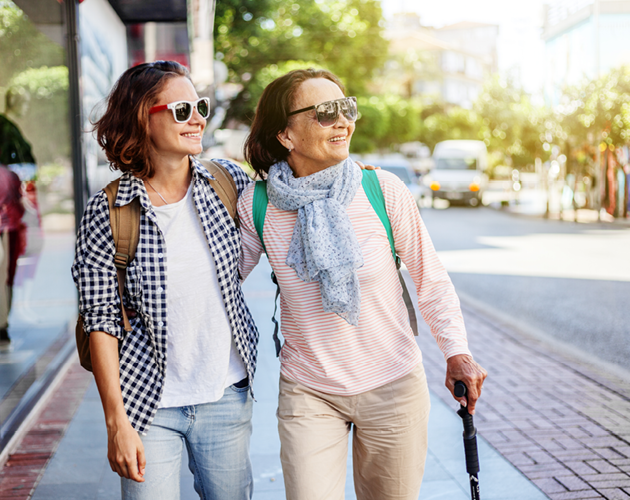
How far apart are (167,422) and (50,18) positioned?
478cm

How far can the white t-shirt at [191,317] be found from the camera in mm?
2047

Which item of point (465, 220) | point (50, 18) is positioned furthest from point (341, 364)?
point (465, 220)

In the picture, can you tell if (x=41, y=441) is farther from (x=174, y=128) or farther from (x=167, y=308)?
(x=174, y=128)

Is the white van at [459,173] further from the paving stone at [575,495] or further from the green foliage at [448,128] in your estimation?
the green foliage at [448,128]

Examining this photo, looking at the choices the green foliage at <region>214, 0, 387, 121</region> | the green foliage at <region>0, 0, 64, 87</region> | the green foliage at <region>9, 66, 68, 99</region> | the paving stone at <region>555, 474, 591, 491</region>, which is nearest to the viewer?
the paving stone at <region>555, 474, 591, 491</region>

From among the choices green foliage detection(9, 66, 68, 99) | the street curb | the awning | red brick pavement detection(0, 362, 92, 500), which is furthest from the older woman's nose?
the awning

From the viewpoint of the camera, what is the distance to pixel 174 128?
6.88ft

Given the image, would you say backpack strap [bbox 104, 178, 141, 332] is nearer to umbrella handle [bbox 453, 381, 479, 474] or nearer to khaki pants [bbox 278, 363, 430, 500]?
khaki pants [bbox 278, 363, 430, 500]

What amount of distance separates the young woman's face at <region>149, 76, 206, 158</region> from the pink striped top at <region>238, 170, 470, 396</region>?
26cm

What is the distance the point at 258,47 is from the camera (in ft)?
89.4

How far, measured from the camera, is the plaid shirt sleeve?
1953 mm

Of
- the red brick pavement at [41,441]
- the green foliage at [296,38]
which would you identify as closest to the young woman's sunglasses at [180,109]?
the red brick pavement at [41,441]

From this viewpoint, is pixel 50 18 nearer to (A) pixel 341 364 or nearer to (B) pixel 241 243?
(B) pixel 241 243

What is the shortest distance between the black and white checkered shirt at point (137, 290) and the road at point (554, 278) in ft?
16.2
